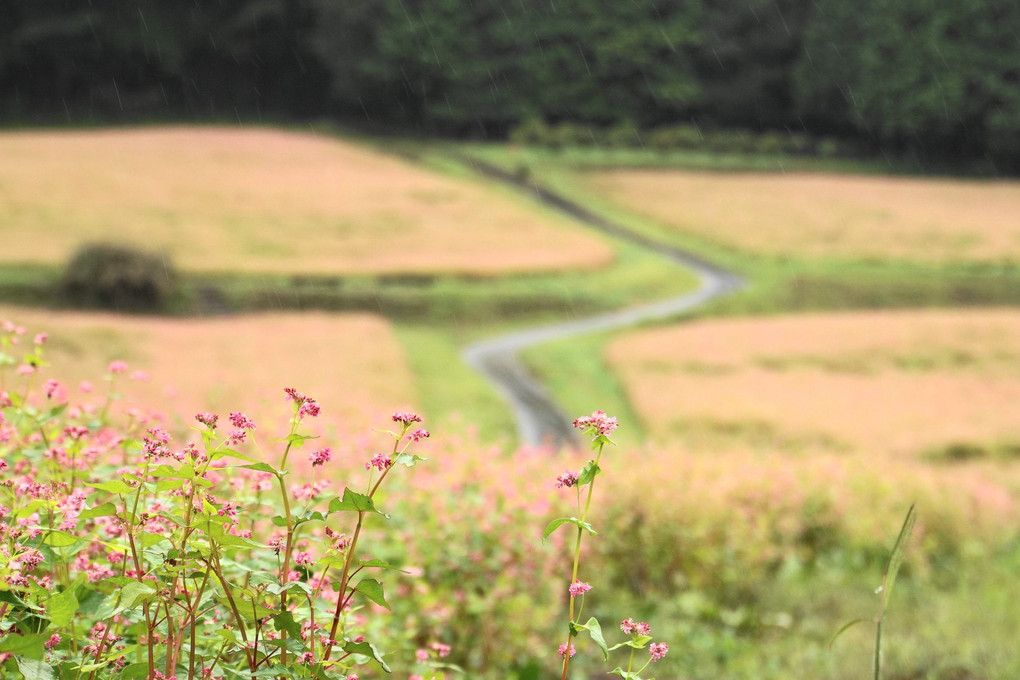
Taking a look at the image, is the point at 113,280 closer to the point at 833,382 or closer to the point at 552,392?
the point at 552,392

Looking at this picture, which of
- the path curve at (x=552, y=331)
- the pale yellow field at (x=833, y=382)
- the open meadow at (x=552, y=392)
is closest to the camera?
the open meadow at (x=552, y=392)

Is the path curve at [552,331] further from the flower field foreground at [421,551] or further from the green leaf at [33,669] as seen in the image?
the green leaf at [33,669]

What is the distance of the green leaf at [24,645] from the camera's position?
1.58m

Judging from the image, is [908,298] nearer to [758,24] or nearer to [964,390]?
[964,390]

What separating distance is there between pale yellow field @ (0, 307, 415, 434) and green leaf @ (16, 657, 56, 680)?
10.8m

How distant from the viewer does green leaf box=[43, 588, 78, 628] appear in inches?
65.1

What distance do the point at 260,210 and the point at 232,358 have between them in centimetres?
1440

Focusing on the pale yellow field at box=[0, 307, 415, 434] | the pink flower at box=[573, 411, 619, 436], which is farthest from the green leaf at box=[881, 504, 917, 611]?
the pale yellow field at box=[0, 307, 415, 434]

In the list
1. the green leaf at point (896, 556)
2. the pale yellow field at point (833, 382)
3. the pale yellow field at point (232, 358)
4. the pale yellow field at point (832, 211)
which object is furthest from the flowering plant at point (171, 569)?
the pale yellow field at point (832, 211)

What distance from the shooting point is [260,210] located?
30.0m

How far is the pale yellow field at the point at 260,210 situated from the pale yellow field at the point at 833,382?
703 centimetres

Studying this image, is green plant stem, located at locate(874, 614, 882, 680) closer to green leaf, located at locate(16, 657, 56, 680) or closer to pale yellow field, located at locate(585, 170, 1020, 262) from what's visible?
green leaf, located at locate(16, 657, 56, 680)

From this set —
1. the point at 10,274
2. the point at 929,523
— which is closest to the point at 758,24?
the point at 10,274

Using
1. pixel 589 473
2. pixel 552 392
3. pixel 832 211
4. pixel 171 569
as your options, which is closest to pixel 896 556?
pixel 589 473
